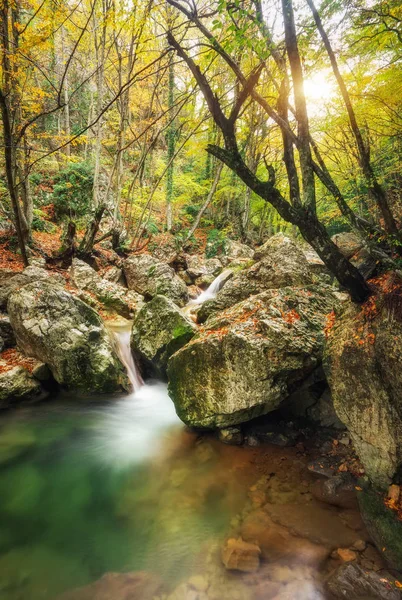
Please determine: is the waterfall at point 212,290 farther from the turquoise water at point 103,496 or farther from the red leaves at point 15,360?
the red leaves at point 15,360

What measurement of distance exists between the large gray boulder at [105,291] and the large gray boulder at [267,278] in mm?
3482

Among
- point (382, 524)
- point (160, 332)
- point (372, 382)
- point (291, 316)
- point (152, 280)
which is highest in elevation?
point (152, 280)

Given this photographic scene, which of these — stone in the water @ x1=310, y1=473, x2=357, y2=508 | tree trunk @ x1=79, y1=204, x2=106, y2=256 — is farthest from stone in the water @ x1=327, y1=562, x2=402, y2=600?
tree trunk @ x1=79, y1=204, x2=106, y2=256

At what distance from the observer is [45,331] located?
676 centimetres

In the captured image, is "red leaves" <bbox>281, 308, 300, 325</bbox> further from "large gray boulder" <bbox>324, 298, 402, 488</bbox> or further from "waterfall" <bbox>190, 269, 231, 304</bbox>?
"waterfall" <bbox>190, 269, 231, 304</bbox>

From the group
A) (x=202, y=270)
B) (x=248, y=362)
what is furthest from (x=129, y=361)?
(x=202, y=270)

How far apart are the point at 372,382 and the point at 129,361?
600 cm

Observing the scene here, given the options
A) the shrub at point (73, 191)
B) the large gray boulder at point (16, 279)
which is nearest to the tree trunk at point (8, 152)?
the large gray boulder at point (16, 279)

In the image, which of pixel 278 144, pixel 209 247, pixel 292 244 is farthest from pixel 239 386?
pixel 209 247

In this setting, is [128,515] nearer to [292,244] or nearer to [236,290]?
[236,290]

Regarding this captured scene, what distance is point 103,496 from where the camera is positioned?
180 inches

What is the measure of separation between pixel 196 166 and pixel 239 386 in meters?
23.8

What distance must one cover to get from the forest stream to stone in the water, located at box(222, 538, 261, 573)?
0.08m

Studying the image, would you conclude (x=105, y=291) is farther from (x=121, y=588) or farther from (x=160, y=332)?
(x=121, y=588)
